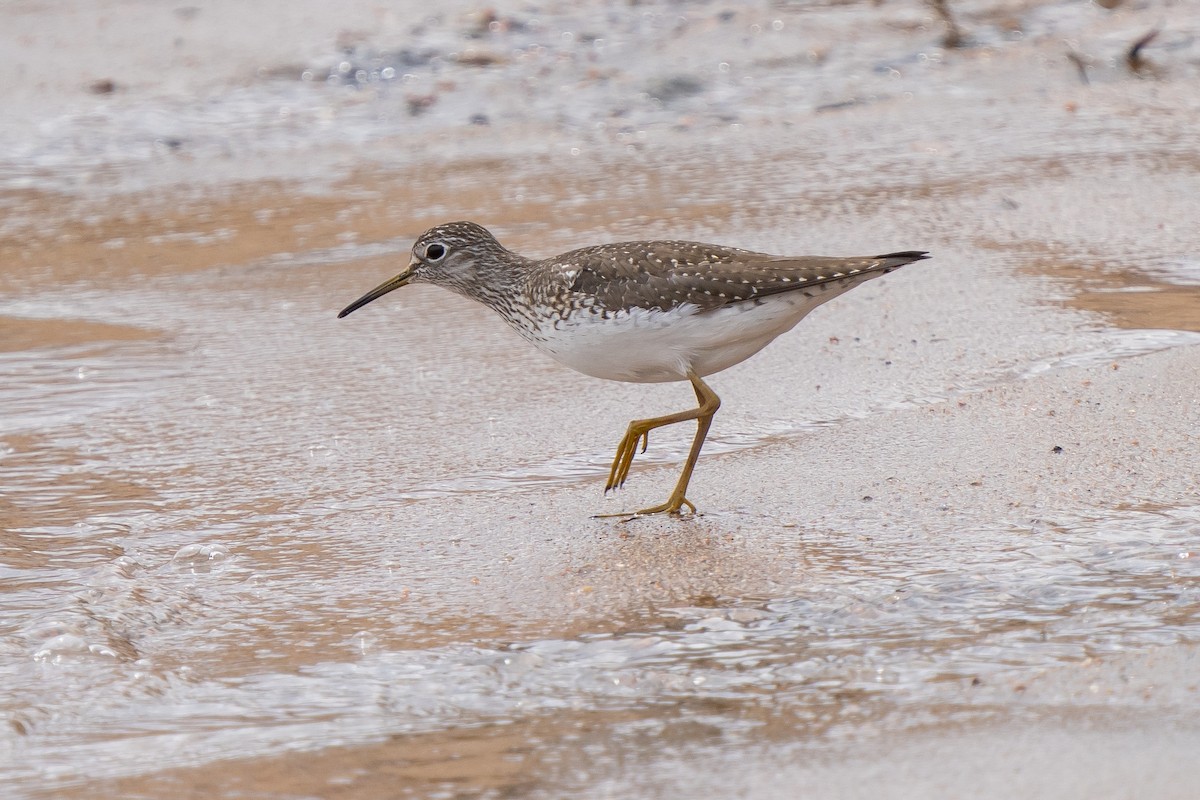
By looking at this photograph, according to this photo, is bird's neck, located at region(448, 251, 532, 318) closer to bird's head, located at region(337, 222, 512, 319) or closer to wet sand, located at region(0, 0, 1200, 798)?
bird's head, located at region(337, 222, 512, 319)

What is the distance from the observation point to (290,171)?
9.60 m

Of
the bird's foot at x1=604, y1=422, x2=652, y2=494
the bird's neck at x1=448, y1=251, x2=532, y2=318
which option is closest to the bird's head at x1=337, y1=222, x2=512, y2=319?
the bird's neck at x1=448, y1=251, x2=532, y2=318

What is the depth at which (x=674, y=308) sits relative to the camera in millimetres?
4820

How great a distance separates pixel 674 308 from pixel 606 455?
0.80 meters

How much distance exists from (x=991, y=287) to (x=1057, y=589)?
270 centimetres

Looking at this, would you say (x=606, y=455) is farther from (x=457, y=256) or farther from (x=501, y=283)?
(x=457, y=256)

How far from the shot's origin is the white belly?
4.83 meters

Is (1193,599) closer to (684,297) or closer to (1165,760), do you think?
(1165,760)

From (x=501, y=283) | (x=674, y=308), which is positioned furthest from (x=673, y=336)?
(x=501, y=283)

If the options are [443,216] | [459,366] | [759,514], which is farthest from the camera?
[443,216]

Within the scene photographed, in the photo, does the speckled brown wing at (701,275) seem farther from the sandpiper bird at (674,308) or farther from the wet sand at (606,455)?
the wet sand at (606,455)

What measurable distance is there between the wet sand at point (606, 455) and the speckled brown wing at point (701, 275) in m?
0.66

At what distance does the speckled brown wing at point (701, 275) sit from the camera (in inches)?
190

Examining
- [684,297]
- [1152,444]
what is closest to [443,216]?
[684,297]
